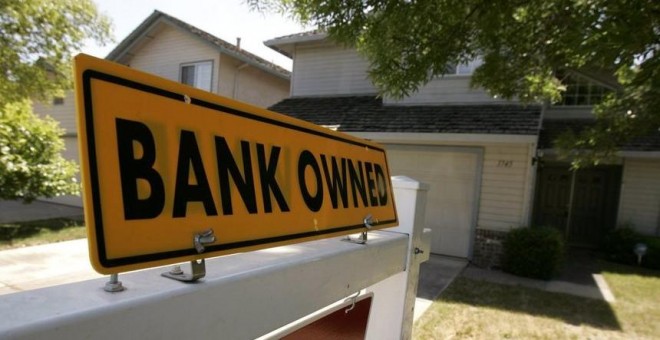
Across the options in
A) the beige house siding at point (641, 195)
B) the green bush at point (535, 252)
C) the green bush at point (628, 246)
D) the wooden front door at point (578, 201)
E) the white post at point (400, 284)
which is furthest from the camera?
the wooden front door at point (578, 201)

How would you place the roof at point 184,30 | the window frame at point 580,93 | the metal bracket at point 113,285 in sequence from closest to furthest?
the metal bracket at point 113,285 < the window frame at point 580,93 < the roof at point 184,30

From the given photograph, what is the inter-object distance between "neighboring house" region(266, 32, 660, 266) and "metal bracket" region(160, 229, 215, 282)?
842cm

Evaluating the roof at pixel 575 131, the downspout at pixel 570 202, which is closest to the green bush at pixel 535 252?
the roof at pixel 575 131

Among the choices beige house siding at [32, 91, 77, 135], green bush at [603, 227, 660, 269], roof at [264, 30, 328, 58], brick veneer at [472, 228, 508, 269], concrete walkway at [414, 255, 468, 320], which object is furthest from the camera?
beige house siding at [32, 91, 77, 135]

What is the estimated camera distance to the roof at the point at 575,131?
10.6 meters

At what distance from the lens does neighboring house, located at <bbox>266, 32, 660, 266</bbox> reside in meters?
9.07

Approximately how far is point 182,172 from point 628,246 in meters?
12.5

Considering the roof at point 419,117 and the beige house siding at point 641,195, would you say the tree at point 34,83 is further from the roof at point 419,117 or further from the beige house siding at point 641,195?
the beige house siding at point 641,195

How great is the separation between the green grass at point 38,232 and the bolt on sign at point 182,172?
898 centimetres

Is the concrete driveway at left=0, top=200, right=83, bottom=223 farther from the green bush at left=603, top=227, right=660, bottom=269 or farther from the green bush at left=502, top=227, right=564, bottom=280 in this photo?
the green bush at left=603, top=227, right=660, bottom=269

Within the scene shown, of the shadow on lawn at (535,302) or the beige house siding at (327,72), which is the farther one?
the beige house siding at (327,72)

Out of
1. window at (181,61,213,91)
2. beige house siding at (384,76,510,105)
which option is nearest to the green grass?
window at (181,61,213,91)

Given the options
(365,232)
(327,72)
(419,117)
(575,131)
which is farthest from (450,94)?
(365,232)

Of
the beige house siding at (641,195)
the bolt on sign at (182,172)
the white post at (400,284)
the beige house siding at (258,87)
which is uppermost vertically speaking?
the beige house siding at (258,87)
